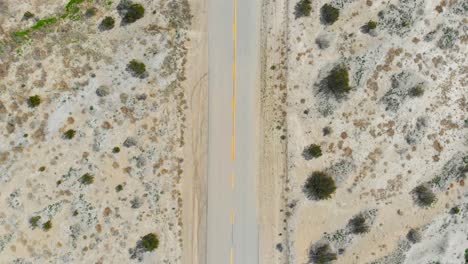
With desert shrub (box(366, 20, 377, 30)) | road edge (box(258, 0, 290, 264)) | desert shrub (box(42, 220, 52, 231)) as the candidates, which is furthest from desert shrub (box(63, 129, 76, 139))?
desert shrub (box(366, 20, 377, 30))

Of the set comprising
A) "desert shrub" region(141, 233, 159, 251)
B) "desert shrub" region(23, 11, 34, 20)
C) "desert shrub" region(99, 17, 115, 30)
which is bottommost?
"desert shrub" region(141, 233, 159, 251)

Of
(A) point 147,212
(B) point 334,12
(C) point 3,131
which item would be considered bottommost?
(A) point 147,212

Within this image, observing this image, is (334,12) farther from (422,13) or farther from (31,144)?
(31,144)

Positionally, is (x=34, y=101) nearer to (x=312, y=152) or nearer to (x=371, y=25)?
(x=312, y=152)

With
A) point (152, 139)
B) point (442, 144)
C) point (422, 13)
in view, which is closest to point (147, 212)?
point (152, 139)

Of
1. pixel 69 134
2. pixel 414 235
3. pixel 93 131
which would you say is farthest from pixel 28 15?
pixel 414 235

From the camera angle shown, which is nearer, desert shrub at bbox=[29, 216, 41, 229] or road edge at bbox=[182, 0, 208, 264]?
desert shrub at bbox=[29, 216, 41, 229]

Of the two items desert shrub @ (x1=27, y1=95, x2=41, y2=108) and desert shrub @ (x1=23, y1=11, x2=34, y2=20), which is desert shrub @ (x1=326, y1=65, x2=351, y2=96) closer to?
desert shrub @ (x1=27, y1=95, x2=41, y2=108)
